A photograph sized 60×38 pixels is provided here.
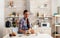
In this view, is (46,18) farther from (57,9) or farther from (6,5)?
(6,5)

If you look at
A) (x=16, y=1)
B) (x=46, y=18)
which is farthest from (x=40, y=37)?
(x=16, y=1)

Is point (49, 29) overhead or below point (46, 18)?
below

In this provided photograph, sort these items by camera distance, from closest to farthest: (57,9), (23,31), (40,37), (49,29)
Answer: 1. (40,37)
2. (23,31)
3. (49,29)
4. (57,9)

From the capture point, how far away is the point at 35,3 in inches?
231

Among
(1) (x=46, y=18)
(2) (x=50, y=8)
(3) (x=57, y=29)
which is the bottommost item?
(3) (x=57, y=29)

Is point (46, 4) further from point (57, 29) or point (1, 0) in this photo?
point (1, 0)

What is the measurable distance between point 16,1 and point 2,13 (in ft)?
2.63

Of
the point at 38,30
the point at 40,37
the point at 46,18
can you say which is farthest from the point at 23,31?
the point at 46,18

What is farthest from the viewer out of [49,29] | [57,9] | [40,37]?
[57,9]

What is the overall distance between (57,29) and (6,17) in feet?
6.86

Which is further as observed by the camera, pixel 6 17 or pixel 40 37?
pixel 6 17

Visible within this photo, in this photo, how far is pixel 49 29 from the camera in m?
5.55

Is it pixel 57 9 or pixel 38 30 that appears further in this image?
pixel 57 9

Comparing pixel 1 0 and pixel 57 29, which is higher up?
pixel 1 0
